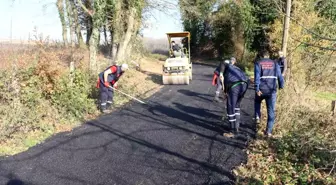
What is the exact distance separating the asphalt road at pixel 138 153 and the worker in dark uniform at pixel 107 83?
0.54 meters

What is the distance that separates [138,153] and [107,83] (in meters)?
3.66

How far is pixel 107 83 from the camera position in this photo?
939 cm

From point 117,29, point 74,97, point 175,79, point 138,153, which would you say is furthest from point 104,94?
point 117,29

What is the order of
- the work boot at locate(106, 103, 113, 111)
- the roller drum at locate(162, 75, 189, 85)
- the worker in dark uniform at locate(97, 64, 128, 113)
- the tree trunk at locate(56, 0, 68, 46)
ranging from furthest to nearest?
1. the tree trunk at locate(56, 0, 68, 46)
2. the roller drum at locate(162, 75, 189, 85)
3. the work boot at locate(106, 103, 113, 111)
4. the worker in dark uniform at locate(97, 64, 128, 113)

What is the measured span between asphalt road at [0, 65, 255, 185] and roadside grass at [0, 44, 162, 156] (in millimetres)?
455

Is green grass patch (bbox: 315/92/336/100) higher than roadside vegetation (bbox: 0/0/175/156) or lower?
lower

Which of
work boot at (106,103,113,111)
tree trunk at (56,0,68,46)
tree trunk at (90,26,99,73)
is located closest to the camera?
work boot at (106,103,113,111)

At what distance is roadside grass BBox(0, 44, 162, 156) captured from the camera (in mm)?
7046

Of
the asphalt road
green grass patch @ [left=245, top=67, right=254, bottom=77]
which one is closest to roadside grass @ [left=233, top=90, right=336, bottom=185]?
the asphalt road

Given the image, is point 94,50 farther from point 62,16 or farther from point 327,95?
point 327,95

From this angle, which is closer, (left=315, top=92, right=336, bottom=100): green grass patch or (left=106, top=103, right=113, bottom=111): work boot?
(left=106, top=103, right=113, bottom=111): work boot

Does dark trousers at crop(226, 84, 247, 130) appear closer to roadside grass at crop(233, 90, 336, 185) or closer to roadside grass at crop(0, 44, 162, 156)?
roadside grass at crop(233, 90, 336, 185)

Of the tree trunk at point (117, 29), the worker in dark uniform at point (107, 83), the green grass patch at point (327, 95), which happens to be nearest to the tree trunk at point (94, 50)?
the worker in dark uniform at point (107, 83)

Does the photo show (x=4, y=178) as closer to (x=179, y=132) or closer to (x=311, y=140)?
(x=179, y=132)
